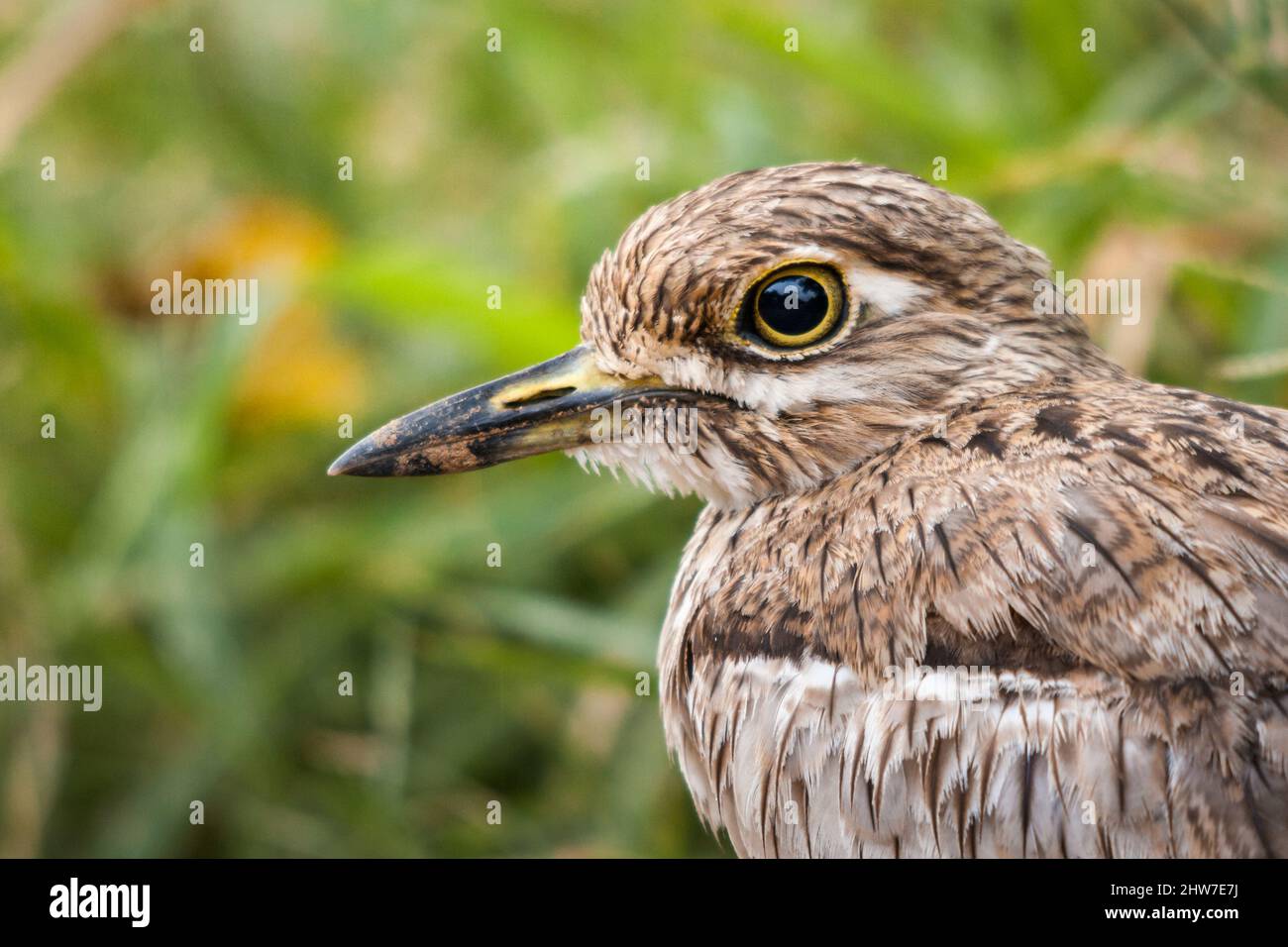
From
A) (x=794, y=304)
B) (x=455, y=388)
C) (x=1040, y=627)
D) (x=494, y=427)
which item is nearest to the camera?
(x=1040, y=627)

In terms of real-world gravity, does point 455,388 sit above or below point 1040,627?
above

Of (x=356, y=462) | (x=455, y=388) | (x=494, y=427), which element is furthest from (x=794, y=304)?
(x=455, y=388)

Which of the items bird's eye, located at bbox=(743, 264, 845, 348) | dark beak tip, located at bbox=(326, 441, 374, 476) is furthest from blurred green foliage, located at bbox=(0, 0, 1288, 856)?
bird's eye, located at bbox=(743, 264, 845, 348)

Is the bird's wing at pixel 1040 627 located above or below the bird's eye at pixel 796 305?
below

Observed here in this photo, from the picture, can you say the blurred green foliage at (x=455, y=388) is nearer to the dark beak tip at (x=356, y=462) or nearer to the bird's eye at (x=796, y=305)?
the dark beak tip at (x=356, y=462)

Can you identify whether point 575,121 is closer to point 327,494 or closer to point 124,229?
point 327,494

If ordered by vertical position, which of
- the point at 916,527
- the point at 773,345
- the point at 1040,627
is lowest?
the point at 1040,627

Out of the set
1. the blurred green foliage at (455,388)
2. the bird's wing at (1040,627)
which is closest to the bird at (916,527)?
the bird's wing at (1040,627)

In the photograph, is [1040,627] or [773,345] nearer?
[1040,627]

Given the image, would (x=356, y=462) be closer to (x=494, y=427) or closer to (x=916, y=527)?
(x=494, y=427)
